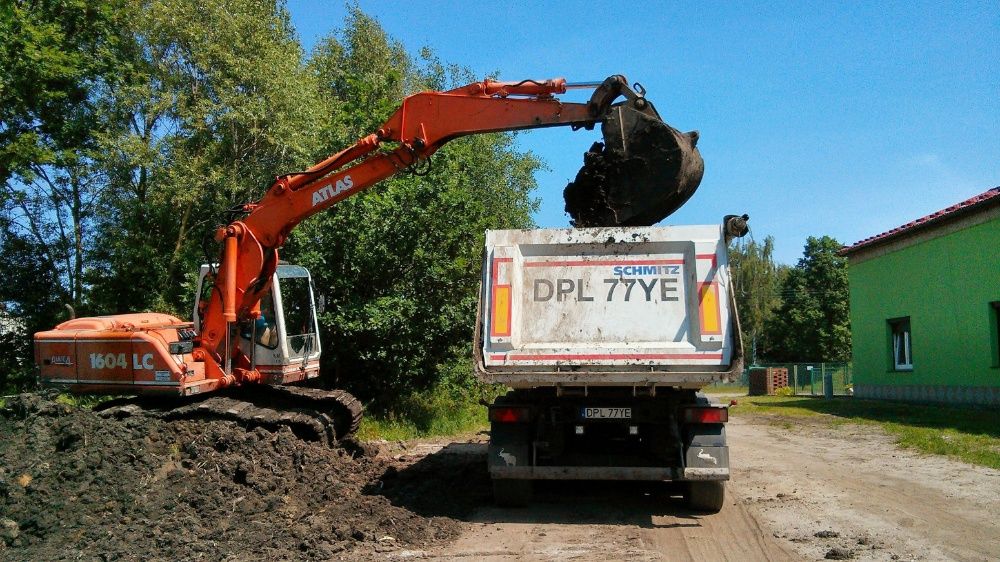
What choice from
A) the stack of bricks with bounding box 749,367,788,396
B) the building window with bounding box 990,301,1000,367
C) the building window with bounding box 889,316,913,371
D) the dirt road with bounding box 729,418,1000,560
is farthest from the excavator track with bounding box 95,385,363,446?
the stack of bricks with bounding box 749,367,788,396

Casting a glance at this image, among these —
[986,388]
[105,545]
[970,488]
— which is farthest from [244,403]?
[986,388]

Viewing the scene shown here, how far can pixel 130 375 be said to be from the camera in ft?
32.0

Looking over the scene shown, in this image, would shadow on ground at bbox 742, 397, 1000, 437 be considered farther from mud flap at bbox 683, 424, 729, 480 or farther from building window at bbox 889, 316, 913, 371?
mud flap at bbox 683, 424, 729, 480

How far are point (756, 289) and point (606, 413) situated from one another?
6240 centimetres

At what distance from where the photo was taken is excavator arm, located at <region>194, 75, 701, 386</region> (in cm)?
911

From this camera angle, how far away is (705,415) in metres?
7.93

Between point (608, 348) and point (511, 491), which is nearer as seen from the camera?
point (608, 348)

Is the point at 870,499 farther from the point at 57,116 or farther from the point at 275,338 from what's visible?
the point at 57,116

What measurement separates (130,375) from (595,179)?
608 centimetres

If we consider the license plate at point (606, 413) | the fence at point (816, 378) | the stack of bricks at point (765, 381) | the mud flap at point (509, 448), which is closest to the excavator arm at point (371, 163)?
the license plate at point (606, 413)

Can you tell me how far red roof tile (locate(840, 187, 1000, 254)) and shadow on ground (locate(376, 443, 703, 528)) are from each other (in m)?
11.6

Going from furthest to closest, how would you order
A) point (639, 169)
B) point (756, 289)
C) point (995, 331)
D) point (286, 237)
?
point (756, 289) → point (995, 331) → point (286, 237) → point (639, 169)

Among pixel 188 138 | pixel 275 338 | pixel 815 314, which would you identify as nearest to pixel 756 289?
pixel 815 314

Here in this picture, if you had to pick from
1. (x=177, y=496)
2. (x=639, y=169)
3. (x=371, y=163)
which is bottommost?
(x=177, y=496)
